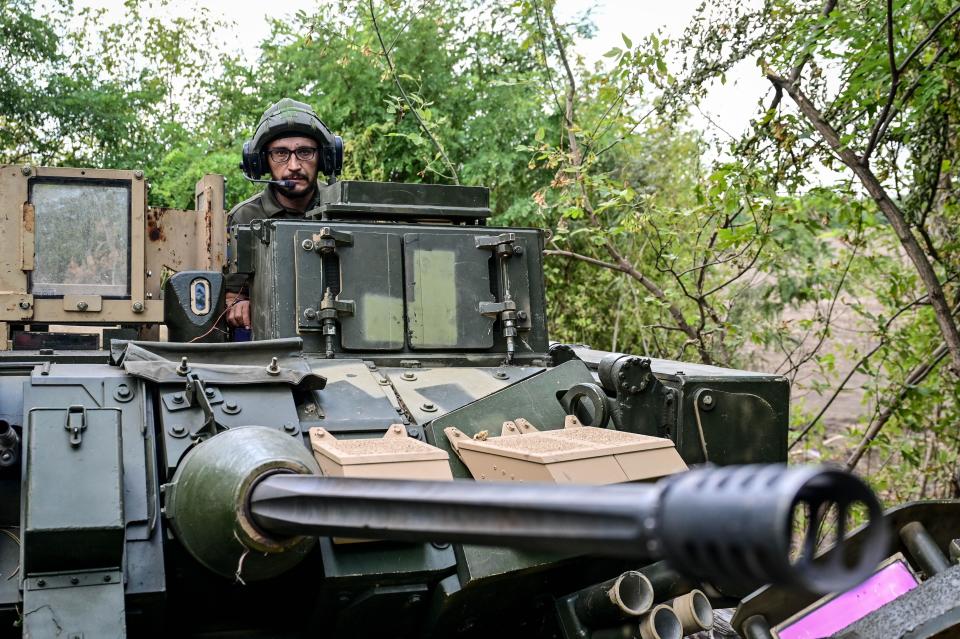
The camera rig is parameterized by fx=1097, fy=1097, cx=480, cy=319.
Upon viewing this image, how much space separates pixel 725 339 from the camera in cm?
993

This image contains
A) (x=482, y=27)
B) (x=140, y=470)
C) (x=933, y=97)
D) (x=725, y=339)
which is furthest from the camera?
(x=482, y=27)

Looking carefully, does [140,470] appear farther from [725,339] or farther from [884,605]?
[725,339]

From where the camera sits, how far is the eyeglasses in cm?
724

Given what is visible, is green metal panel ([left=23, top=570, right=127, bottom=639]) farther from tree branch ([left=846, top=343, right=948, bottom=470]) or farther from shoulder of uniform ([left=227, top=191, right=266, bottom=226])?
tree branch ([left=846, top=343, right=948, bottom=470])

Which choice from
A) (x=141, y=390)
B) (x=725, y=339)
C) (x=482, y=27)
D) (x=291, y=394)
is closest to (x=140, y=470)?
(x=141, y=390)

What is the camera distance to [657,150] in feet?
43.7

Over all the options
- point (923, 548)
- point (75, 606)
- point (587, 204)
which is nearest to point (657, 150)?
point (587, 204)

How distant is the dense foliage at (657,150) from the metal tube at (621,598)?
3880mm

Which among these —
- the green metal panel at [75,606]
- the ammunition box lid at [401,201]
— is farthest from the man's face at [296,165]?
the green metal panel at [75,606]

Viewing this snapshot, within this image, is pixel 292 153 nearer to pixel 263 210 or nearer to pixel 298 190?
pixel 298 190

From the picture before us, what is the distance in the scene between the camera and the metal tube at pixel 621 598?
3.95m

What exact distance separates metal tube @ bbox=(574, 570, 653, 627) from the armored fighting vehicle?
0.01 m

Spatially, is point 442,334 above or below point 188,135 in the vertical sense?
below

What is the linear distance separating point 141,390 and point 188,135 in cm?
1105
